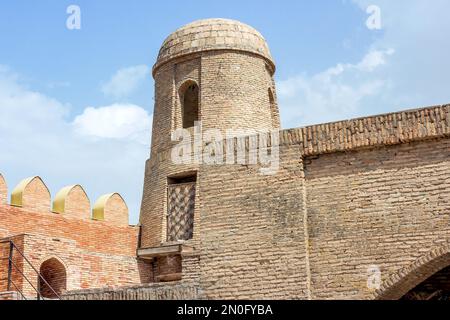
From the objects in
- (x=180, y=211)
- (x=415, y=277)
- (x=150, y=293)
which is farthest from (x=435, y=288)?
(x=180, y=211)

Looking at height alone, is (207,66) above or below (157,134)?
above

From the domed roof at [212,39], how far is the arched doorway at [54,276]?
582 centimetres

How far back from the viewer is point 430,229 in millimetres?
8023

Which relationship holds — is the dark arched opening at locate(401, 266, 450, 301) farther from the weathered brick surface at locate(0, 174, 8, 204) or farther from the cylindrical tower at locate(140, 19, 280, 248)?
the weathered brick surface at locate(0, 174, 8, 204)

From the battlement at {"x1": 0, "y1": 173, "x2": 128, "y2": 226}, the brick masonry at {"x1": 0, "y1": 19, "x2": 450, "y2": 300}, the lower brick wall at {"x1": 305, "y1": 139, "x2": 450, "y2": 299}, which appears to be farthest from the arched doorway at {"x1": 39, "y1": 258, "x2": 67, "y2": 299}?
the lower brick wall at {"x1": 305, "y1": 139, "x2": 450, "y2": 299}

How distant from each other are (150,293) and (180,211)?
6901 mm

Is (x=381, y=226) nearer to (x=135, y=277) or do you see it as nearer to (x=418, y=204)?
(x=418, y=204)

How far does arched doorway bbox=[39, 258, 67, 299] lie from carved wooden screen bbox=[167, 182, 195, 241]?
2.62 m

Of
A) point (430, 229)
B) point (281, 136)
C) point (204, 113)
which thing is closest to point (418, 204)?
point (430, 229)

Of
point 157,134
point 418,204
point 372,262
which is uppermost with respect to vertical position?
point 157,134

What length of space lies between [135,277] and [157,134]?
3.50m

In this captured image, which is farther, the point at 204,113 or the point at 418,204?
the point at 204,113
